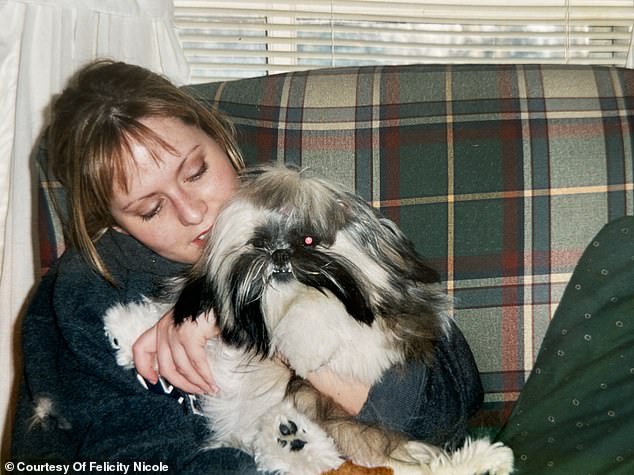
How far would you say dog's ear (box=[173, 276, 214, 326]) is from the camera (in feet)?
5.02

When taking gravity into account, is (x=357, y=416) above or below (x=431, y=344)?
below

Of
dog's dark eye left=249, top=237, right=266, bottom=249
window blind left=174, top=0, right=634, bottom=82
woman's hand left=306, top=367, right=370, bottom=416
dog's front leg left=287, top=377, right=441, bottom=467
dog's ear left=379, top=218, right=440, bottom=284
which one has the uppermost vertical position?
window blind left=174, top=0, right=634, bottom=82

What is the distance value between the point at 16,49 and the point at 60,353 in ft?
3.18

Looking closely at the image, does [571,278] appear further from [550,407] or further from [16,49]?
[16,49]

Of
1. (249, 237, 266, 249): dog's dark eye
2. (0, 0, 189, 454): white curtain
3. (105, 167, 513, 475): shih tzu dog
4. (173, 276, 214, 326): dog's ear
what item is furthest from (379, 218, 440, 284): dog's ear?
(0, 0, 189, 454): white curtain

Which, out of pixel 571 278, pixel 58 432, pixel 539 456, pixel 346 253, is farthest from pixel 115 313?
pixel 571 278

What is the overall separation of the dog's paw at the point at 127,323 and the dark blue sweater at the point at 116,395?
17mm

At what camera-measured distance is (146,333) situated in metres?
1.61

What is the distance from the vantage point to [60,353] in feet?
5.44

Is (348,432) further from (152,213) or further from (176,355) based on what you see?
(152,213)

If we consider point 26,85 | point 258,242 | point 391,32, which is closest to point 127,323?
point 258,242

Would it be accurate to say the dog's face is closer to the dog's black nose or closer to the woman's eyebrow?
the dog's black nose

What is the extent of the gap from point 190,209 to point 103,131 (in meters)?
0.25

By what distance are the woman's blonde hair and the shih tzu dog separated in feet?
0.72
